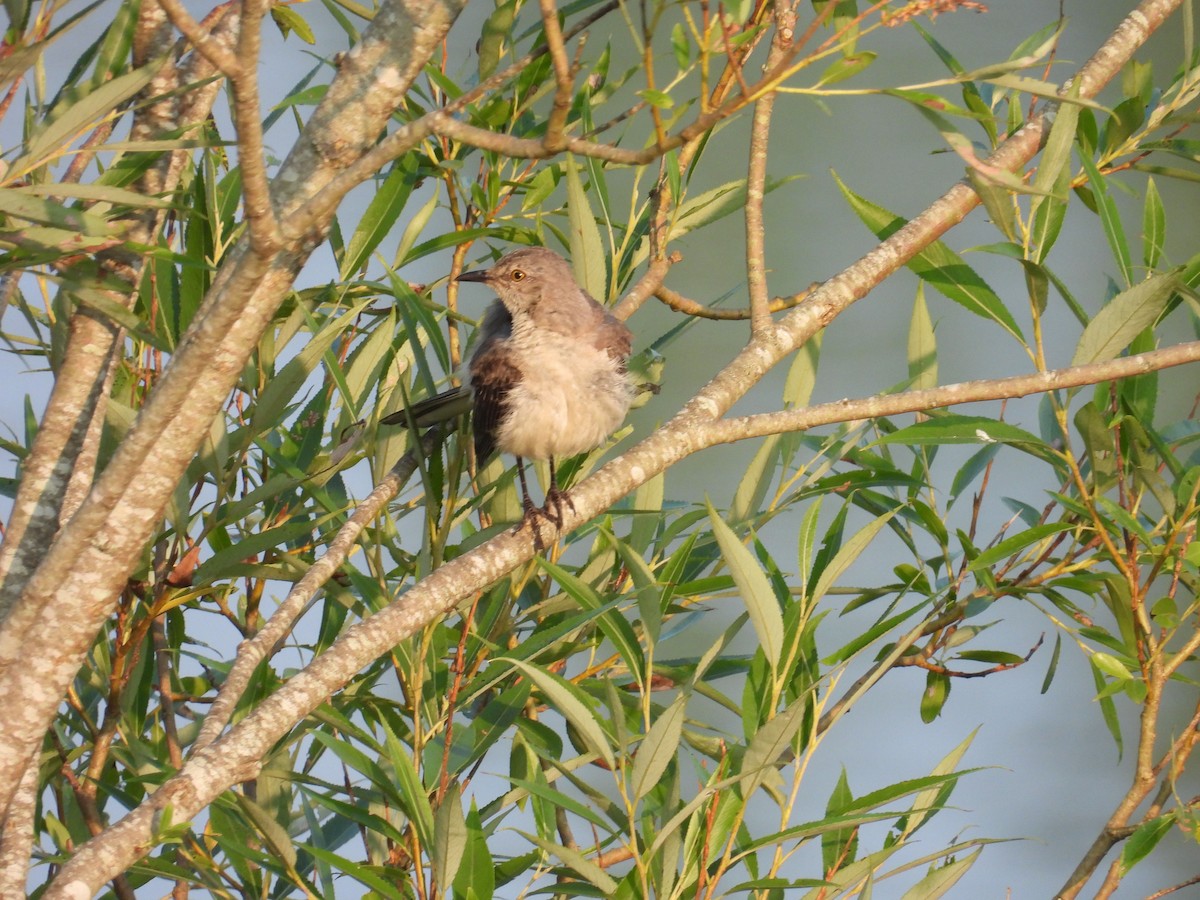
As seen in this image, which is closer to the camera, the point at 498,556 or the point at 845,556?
the point at 498,556

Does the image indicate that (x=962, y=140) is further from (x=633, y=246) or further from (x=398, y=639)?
(x=633, y=246)

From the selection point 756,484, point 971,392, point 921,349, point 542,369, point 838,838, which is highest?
point 542,369

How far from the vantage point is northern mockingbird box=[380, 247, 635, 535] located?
2039mm

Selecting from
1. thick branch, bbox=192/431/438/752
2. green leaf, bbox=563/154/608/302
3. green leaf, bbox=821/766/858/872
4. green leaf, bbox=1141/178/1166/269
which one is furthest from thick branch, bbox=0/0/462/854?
green leaf, bbox=1141/178/1166/269

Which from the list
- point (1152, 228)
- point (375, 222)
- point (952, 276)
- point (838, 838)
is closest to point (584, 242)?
point (375, 222)

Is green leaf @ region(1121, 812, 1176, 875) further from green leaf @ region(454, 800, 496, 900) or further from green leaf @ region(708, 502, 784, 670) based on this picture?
green leaf @ region(454, 800, 496, 900)

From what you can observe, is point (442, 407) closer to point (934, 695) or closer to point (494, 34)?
point (494, 34)

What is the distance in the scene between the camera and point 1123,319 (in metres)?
1.43

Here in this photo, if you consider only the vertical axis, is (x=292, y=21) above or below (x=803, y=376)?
above

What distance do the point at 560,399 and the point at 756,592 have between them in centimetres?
91

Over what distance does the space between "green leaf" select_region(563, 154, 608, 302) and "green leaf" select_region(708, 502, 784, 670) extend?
2.12ft

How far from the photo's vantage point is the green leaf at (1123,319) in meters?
1.41

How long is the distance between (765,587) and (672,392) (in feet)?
6.93

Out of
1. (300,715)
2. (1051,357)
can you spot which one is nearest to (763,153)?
(300,715)
